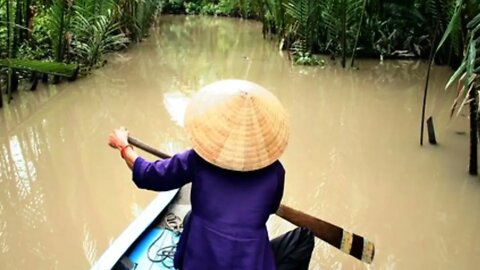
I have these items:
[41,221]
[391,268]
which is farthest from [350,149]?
[41,221]

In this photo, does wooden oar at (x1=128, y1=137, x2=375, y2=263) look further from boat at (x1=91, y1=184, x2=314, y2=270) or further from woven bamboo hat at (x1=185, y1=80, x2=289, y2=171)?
woven bamboo hat at (x1=185, y1=80, x2=289, y2=171)

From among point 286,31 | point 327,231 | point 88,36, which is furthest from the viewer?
point 286,31

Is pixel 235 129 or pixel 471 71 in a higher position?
pixel 471 71

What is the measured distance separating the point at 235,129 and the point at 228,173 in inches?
5.7

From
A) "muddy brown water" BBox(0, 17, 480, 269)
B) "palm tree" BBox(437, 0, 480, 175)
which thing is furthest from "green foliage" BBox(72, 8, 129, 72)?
"palm tree" BBox(437, 0, 480, 175)

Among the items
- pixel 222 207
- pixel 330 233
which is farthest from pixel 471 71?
pixel 222 207

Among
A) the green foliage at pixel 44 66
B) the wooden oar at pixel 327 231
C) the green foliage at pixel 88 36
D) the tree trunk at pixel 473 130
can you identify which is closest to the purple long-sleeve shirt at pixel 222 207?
the wooden oar at pixel 327 231

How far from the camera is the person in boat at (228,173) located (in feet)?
5.82

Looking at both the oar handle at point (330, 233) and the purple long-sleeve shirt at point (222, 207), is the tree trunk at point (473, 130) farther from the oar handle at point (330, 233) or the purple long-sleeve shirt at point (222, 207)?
the purple long-sleeve shirt at point (222, 207)

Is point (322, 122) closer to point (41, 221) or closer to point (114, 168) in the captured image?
point (114, 168)

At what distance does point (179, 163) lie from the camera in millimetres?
1832

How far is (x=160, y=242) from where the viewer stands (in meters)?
2.88

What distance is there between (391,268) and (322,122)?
9.33ft

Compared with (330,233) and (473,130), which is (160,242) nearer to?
(330,233)
